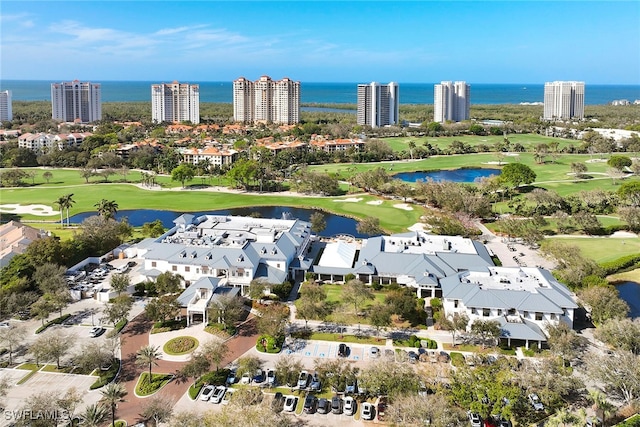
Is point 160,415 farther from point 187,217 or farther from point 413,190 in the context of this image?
point 413,190

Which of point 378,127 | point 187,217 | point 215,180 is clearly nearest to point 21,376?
point 187,217

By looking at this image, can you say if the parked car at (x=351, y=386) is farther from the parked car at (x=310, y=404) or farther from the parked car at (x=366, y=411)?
the parked car at (x=310, y=404)

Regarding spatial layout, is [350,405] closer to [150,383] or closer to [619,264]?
[150,383]

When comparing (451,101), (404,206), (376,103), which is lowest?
(404,206)

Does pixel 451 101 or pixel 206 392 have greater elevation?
pixel 451 101

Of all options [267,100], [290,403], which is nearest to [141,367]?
[290,403]

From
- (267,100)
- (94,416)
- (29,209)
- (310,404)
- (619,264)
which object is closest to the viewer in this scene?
(94,416)
